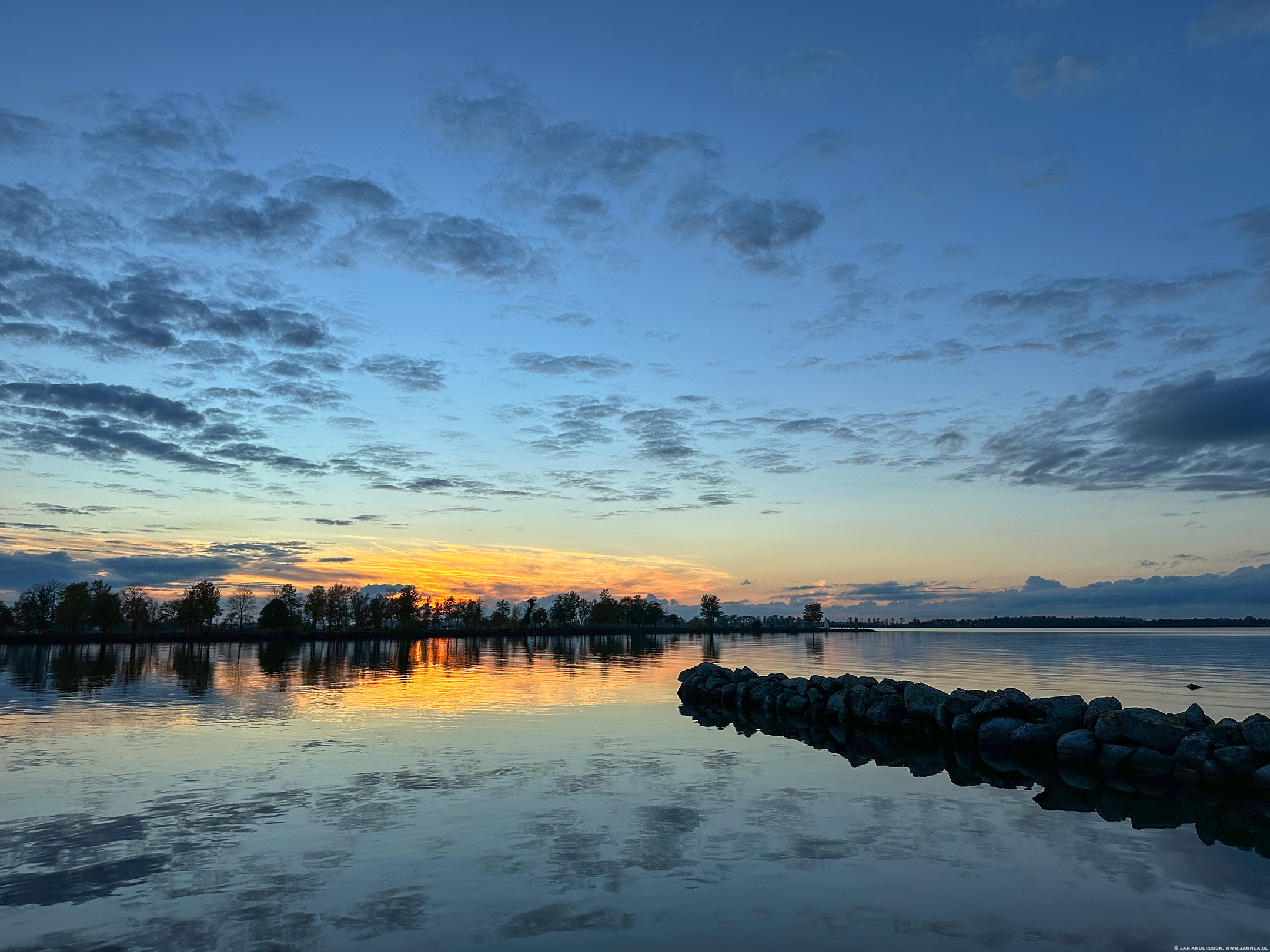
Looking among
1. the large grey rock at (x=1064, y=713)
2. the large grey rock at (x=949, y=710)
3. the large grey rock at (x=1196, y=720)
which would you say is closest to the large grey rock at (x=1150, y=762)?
the large grey rock at (x=1196, y=720)

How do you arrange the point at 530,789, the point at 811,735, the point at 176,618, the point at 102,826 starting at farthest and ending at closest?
the point at 176,618
the point at 811,735
the point at 530,789
the point at 102,826

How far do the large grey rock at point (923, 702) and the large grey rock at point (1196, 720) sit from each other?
8338 mm

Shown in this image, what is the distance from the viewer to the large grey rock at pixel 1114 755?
22422 millimetres

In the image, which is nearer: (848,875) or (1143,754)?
(848,875)

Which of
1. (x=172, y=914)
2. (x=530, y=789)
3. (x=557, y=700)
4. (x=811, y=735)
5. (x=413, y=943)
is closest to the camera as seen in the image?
(x=413, y=943)

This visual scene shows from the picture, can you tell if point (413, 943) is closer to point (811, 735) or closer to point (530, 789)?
point (530, 789)

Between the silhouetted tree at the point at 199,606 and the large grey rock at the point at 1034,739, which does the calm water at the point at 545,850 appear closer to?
the large grey rock at the point at 1034,739

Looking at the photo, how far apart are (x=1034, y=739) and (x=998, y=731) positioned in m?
1.23

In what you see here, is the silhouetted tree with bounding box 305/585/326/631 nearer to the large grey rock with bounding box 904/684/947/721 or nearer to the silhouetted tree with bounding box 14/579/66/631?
the silhouetted tree with bounding box 14/579/66/631

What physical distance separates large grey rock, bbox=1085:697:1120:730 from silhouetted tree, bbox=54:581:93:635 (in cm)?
17308

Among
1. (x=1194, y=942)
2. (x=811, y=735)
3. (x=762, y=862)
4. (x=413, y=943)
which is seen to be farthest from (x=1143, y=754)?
(x=413, y=943)

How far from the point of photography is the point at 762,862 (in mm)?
13031

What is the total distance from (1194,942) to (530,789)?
13231mm

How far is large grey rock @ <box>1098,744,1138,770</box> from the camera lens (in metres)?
22.4
